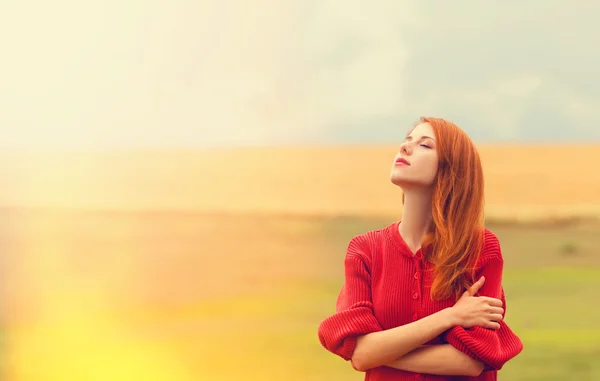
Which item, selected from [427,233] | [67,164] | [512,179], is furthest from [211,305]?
[427,233]

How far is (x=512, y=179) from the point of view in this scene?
313 cm

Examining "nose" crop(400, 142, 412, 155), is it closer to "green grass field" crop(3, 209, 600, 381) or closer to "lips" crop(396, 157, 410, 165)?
"lips" crop(396, 157, 410, 165)

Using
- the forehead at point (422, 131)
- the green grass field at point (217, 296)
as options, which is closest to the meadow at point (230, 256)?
the green grass field at point (217, 296)

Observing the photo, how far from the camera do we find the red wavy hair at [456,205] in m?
1.56

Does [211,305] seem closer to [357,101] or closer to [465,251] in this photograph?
[357,101]

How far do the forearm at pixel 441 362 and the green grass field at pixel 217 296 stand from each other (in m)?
1.60

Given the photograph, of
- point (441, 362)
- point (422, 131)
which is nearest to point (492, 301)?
point (441, 362)

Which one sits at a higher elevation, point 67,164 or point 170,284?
point 67,164

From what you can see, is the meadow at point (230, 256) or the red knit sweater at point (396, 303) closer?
the red knit sweater at point (396, 303)

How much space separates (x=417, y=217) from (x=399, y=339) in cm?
28

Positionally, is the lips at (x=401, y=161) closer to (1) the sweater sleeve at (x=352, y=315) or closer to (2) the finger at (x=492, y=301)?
(1) the sweater sleeve at (x=352, y=315)

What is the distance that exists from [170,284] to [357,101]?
3.69 ft

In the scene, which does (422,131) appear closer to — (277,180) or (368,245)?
(368,245)

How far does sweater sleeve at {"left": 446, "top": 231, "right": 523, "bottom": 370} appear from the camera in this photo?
1.50 meters
